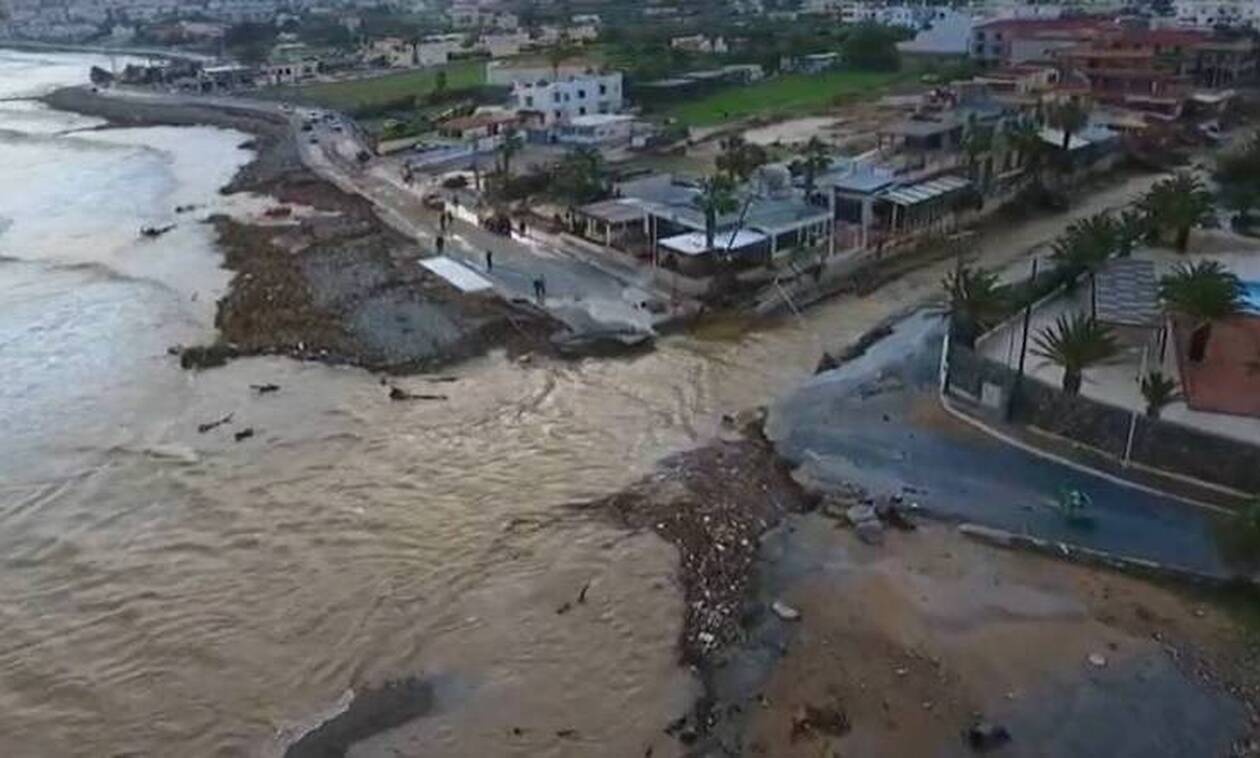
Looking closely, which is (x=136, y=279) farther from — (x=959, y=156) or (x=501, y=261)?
(x=959, y=156)

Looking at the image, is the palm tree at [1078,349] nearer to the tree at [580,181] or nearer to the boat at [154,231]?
the tree at [580,181]

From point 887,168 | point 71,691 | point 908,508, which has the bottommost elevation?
point 71,691

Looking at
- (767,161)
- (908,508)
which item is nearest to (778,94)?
(767,161)

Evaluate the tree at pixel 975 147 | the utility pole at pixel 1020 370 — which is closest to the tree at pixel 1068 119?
the tree at pixel 975 147

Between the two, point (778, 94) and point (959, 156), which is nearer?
point (959, 156)

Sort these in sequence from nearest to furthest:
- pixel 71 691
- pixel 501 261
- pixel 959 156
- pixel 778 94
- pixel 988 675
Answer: pixel 988 675 < pixel 71 691 < pixel 501 261 < pixel 959 156 < pixel 778 94

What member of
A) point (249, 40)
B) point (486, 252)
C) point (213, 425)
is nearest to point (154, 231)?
point (486, 252)

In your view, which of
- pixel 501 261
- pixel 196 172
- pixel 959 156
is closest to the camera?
pixel 501 261
